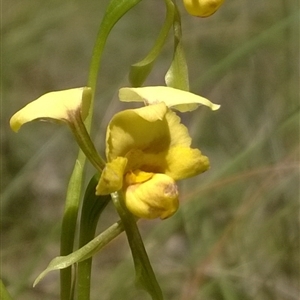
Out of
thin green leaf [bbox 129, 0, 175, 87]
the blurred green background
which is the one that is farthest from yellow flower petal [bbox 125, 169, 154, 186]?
the blurred green background

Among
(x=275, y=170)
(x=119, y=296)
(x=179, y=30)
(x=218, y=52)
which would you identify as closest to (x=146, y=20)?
(x=218, y=52)

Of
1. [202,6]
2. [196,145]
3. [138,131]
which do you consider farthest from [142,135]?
[196,145]

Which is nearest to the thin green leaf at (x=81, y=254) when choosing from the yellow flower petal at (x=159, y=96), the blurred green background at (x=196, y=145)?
the yellow flower petal at (x=159, y=96)

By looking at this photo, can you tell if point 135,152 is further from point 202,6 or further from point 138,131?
point 202,6

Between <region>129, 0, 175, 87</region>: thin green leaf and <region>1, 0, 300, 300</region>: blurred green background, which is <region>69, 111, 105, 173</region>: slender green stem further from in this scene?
<region>1, 0, 300, 300</region>: blurred green background

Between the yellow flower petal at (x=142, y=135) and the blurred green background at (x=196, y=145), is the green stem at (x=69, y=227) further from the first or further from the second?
the blurred green background at (x=196, y=145)

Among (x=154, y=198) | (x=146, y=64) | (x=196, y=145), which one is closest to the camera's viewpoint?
(x=154, y=198)
